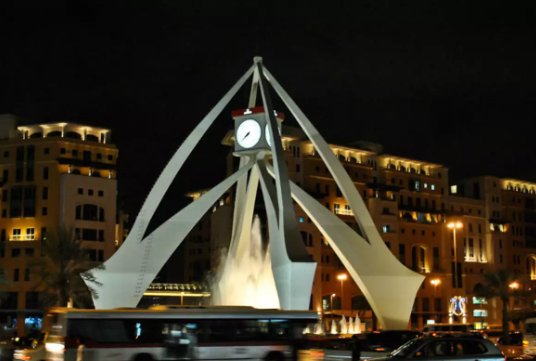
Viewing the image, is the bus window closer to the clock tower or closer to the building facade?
the clock tower

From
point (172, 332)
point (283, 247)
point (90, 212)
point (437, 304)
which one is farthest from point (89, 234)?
point (172, 332)

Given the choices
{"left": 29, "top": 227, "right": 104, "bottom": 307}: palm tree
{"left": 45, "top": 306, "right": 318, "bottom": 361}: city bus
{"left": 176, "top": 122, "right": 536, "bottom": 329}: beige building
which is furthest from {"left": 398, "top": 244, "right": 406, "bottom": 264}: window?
{"left": 45, "top": 306, "right": 318, "bottom": 361}: city bus

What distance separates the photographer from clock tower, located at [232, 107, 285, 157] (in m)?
44.8

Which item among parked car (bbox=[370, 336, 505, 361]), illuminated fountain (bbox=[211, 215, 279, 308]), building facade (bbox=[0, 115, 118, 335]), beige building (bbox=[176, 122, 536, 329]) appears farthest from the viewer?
beige building (bbox=[176, 122, 536, 329])

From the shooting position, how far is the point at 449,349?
1599cm

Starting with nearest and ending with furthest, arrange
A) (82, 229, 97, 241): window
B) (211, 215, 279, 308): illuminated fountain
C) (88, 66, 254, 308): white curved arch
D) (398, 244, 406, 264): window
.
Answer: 1. (88, 66, 254, 308): white curved arch
2. (211, 215, 279, 308): illuminated fountain
3. (82, 229, 97, 241): window
4. (398, 244, 406, 264): window

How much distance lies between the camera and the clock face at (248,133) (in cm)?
4506

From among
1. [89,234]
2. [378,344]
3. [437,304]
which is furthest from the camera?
[437,304]

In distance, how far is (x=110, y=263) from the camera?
4012 cm

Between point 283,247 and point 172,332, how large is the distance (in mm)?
18255

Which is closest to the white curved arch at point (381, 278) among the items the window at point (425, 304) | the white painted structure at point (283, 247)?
the white painted structure at point (283, 247)

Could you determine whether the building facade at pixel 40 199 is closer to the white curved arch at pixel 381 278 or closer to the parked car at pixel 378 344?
the white curved arch at pixel 381 278

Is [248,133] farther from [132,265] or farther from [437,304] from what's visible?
[437,304]

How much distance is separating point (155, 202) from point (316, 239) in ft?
119
